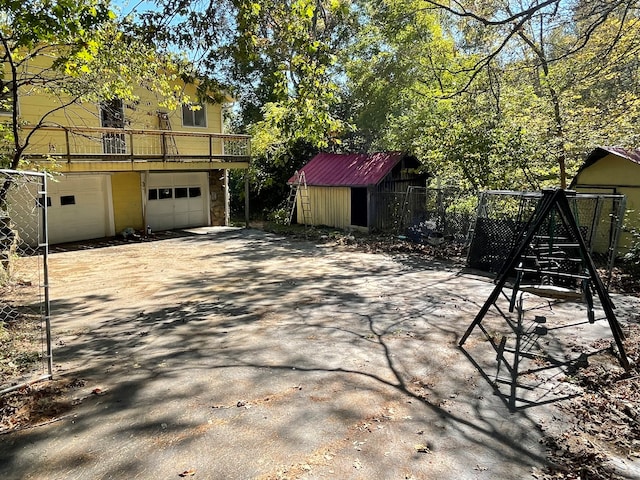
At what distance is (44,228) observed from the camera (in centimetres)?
395

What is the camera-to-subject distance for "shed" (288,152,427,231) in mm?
15570

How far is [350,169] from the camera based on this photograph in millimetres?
16766

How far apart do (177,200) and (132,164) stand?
349 cm

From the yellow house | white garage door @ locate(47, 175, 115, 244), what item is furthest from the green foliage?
white garage door @ locate(47, 175, 115, 244)

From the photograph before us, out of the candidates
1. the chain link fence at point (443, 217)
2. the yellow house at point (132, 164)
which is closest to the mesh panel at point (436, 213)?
the chain link fence at point (443, 217)

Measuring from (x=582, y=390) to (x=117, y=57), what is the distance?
854cm

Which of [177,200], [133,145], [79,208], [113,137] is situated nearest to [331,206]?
[177,200]

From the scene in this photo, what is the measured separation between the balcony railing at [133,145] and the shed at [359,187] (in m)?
3.17

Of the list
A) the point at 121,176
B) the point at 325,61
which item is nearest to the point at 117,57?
the point at 325,61

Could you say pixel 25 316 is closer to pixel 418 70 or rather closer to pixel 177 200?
pixel 177 200

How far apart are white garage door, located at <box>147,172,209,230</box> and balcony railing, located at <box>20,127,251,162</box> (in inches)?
48.3

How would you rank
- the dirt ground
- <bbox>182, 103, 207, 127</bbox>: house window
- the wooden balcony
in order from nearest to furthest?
the dirt ground < the wooden balcony < <bbox>182, 103, 207, 127</bbox>: house window

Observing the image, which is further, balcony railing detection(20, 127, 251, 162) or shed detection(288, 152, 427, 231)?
shed detection(288, 152, 427, 231)

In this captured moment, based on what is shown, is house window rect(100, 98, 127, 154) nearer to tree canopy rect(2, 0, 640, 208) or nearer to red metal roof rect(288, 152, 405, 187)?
tree canopy rect(2, 0, 640, 208)
